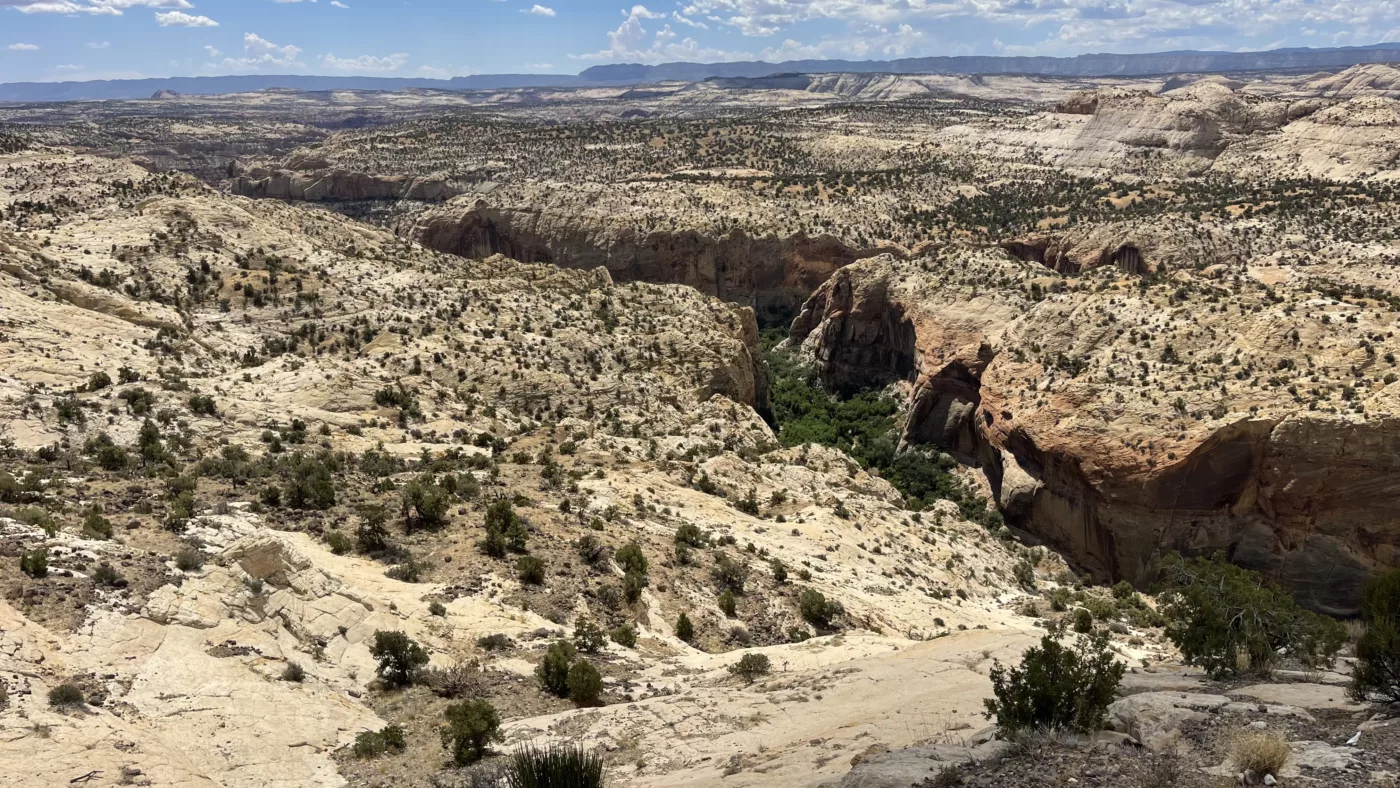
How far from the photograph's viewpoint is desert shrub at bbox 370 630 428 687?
1430 centimetres

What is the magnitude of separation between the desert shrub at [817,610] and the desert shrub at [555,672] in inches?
281

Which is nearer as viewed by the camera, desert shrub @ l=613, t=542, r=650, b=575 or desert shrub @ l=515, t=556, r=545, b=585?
desert shrub @ l=515, t=556, r=545, b=585

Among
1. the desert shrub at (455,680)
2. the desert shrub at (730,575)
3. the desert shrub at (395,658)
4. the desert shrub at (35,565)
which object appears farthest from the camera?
the desert shrub at (730,575)

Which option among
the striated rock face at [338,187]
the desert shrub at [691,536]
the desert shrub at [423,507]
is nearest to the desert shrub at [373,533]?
the desert shrub at [423,507]

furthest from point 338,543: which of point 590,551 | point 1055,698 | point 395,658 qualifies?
point 1055,698

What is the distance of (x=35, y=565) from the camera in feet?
44.6

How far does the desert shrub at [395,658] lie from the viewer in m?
14.3

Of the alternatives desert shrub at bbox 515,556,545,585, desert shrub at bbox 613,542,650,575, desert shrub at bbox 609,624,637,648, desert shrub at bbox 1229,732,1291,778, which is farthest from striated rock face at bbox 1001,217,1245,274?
desert shrub at bbox 1229,732,1291,778

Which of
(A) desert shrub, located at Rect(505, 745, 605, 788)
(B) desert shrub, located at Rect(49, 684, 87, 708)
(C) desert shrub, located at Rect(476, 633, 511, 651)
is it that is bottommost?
(C) desert shrub, located at Rect(476, 633, 511, 651)

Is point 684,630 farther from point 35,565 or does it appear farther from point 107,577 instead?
point 35,565

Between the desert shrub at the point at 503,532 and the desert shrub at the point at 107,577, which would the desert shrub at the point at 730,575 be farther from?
the desert shrub at the point at 107,577

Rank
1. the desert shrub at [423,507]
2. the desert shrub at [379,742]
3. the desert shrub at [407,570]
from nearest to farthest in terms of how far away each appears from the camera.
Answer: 1. the desert shrub at [379,742]
2. the desert shrub at [407,570]
3. the desert shrub at [423,507]

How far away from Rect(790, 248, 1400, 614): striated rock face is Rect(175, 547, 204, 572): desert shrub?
90.4 ft

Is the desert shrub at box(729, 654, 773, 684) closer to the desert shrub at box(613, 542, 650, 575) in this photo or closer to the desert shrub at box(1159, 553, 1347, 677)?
the desert shrub at box(613, 542, 650, 575)
